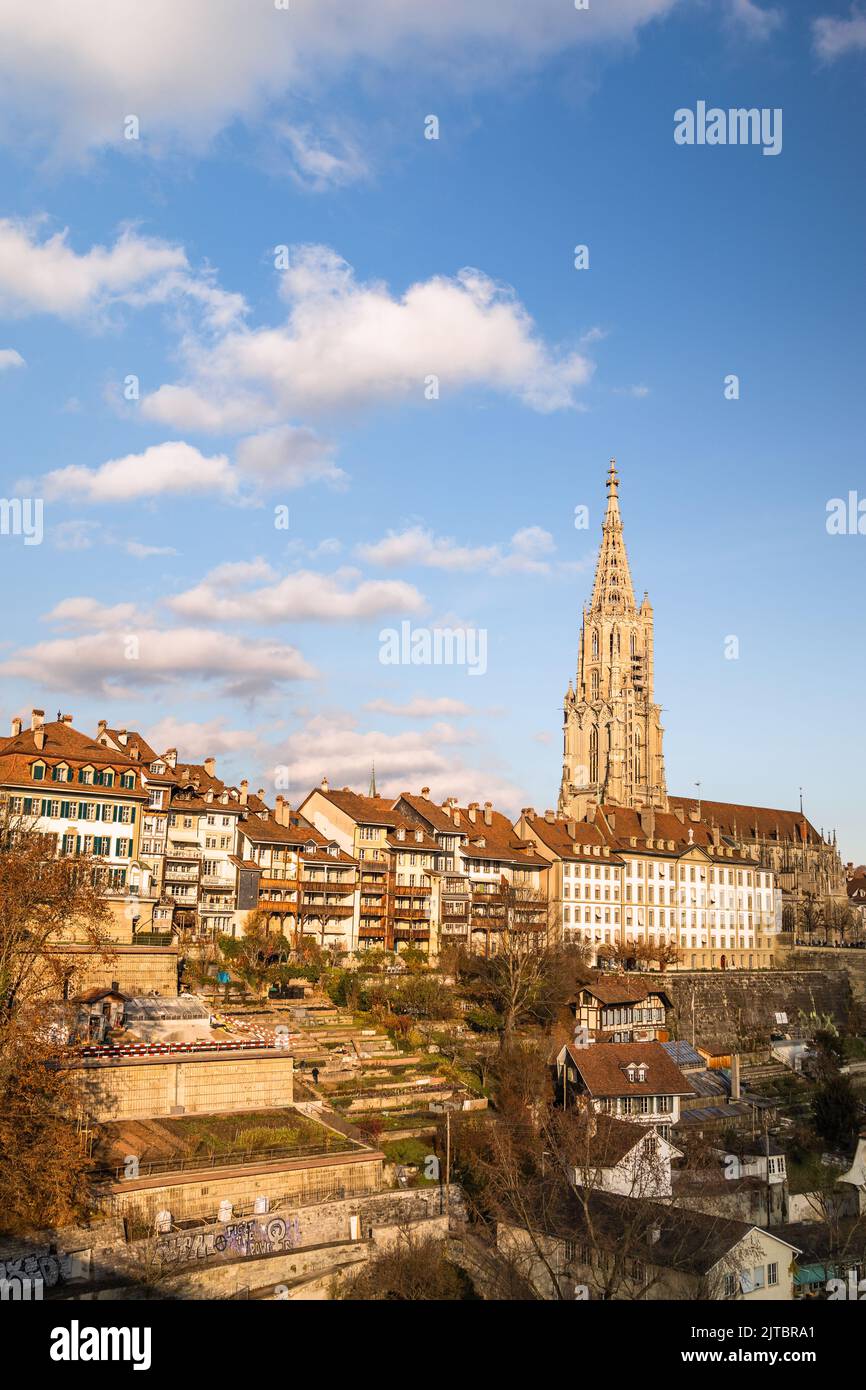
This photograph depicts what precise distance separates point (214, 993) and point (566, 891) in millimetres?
35929

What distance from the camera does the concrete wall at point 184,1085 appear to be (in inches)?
1635

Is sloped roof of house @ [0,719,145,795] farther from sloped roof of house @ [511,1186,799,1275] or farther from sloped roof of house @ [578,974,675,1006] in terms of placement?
sloped roof of house @ [511,1186,799,1275]

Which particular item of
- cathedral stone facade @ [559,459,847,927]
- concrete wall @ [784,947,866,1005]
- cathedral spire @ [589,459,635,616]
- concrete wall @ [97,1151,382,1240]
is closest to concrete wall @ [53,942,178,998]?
concrete wall @ [97,1151,382,1240]

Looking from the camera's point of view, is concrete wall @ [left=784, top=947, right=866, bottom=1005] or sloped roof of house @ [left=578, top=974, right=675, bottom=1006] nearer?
sloped roof of house @ [left=578, top=974, right=675, bottom=1006]

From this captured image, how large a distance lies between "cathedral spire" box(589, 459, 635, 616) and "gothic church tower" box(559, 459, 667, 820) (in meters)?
0.13

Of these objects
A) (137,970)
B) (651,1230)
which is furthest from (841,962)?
(651,1230)

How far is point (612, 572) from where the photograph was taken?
155m

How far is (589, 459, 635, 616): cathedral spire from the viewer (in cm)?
15338

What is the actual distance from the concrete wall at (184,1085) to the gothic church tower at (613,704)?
89691 mm

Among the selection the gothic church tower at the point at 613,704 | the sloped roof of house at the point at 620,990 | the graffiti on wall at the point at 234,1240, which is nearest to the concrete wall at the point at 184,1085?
the graffiti on wall at the point at 234,1240

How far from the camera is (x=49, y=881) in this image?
38.6 m

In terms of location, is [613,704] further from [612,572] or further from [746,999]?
[746,999]
